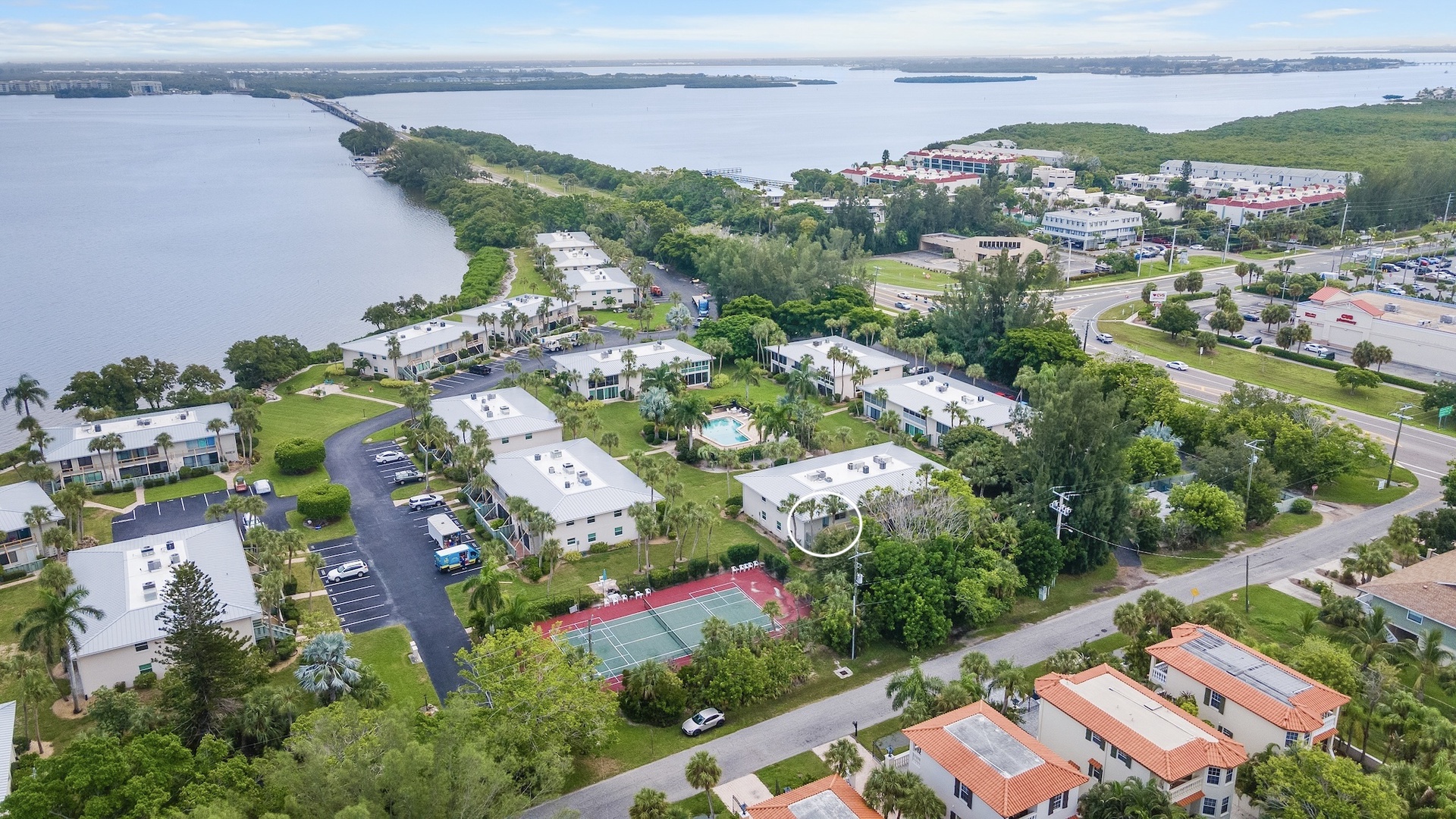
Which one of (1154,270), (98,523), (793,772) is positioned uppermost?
(793,772)

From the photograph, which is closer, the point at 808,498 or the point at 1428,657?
the point at 1428,657

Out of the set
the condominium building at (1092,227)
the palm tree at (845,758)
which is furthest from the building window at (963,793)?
the condominium building at (1092,227)

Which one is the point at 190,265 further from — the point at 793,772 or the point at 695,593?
the point at 793,772

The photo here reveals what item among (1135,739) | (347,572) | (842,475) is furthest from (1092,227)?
(347,572)

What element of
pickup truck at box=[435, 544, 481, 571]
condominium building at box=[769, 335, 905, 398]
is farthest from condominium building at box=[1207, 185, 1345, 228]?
pickup truck at box=[435, 544, 481, 571]

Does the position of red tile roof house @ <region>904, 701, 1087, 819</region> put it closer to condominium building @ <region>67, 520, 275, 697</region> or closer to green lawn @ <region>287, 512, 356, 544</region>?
condominium building @ <region>67, 520, 275, 697</region>

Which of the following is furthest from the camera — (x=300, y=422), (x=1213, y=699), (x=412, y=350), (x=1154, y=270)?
(x=1154, y=270)
